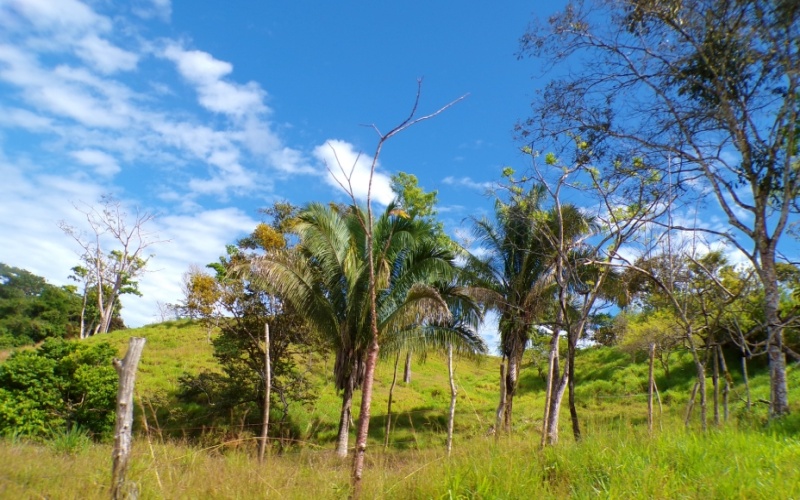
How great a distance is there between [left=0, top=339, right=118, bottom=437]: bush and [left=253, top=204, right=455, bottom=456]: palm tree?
4.96 meters

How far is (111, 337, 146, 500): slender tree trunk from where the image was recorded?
373 centimetres

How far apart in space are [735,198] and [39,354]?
15955 millimetres

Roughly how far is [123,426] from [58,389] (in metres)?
11.1

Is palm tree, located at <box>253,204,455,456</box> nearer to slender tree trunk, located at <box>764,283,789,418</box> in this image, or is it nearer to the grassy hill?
the grassy hill

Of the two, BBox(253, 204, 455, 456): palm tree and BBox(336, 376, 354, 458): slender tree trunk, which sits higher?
BBox(253, 204, 455, 456): palm tree

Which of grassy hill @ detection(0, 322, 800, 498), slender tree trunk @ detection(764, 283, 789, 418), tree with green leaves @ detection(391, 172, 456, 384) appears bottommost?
grassy hill @ detection(0, 322, 800, 498)

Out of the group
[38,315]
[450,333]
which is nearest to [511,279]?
[450,333]

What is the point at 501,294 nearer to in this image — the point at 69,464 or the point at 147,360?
the point at 69,464

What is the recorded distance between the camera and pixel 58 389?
1269cm

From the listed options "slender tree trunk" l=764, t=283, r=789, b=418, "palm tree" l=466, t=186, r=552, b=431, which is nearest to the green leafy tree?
"palm tree" l=466, t=186, r=552, b=431

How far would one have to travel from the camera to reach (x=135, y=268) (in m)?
34.2

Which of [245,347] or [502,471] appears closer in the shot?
[502,471]

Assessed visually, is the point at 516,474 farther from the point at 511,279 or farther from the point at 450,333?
the point at 511,279

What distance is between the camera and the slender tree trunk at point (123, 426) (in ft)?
12.2
